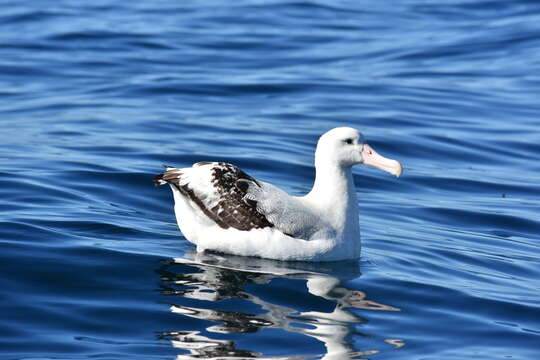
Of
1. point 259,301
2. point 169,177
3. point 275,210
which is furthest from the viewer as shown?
point 169,177

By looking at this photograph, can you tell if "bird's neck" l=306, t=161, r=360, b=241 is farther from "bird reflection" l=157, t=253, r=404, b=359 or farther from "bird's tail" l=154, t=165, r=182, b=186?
"bird's tail" l=154, t=165, r=182, b=186

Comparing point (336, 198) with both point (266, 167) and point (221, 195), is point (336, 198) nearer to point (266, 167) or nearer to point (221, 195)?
point (221, 195)

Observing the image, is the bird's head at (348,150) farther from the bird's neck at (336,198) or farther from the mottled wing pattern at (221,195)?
the mottled wing pattern at (221,195)

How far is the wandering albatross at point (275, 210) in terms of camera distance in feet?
36.4

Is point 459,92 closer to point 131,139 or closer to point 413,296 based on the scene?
point 131,139

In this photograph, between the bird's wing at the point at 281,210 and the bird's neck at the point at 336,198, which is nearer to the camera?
the bird's wing at the point at 281,210

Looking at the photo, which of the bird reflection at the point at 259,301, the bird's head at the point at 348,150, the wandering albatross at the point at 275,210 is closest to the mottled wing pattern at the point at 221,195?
the wandering albatross at the point at 275,210

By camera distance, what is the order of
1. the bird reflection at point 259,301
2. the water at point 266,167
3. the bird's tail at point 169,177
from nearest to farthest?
1. the bird reflection at point 259,301
2. the water at point 266,167
3. the bird's tail at point 169,177

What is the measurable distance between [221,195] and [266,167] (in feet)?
17.5

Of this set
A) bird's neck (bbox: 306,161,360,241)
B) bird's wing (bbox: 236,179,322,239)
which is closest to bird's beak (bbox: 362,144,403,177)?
bird's neck (bbox: 306,161,360,241)

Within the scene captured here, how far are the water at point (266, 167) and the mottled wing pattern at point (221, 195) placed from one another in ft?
1.37

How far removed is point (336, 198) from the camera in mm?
11633

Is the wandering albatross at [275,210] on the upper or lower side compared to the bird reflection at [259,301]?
upper

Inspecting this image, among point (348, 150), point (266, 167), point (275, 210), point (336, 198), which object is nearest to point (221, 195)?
point (275, 210)
